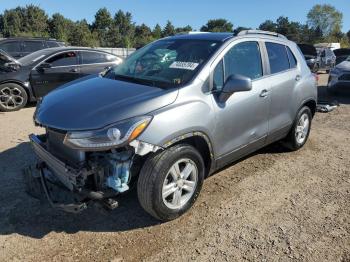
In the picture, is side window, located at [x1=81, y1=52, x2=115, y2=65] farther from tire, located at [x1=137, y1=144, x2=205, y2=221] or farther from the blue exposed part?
the blue exposed part

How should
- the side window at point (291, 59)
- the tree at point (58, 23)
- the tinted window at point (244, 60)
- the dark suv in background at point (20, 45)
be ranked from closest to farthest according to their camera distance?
1. the tinted window at point (244, 60)
2. the side window at point (291, 59)
3. the dark suv in background at point (20, 45)
4. the tree at point (58, 23)

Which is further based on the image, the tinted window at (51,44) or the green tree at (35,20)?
the green tree at (35,20)

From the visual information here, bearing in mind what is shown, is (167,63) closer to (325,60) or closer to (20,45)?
(20,45)

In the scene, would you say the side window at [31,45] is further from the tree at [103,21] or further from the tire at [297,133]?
the tree at [103,21]

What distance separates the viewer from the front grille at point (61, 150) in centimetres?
349

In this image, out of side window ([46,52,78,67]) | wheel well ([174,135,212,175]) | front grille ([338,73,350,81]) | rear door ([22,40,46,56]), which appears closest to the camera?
wheel well ([174,135,212,175])

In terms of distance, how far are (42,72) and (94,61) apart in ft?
4.83

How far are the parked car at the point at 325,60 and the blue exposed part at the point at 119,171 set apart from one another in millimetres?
18768

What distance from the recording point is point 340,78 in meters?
11.4

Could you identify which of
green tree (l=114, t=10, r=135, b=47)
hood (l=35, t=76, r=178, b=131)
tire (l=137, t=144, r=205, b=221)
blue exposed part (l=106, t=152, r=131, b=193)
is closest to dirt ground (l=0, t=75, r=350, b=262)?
tire (l=137, t=144, r=205, b=221)

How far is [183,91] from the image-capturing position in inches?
151

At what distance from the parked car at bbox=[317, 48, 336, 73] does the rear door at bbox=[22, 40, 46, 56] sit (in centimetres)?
1375

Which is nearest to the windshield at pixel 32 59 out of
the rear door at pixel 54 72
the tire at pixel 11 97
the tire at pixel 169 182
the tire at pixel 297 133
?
the rear door at pixel 54 72

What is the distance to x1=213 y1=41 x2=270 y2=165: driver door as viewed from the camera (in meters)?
4.20
